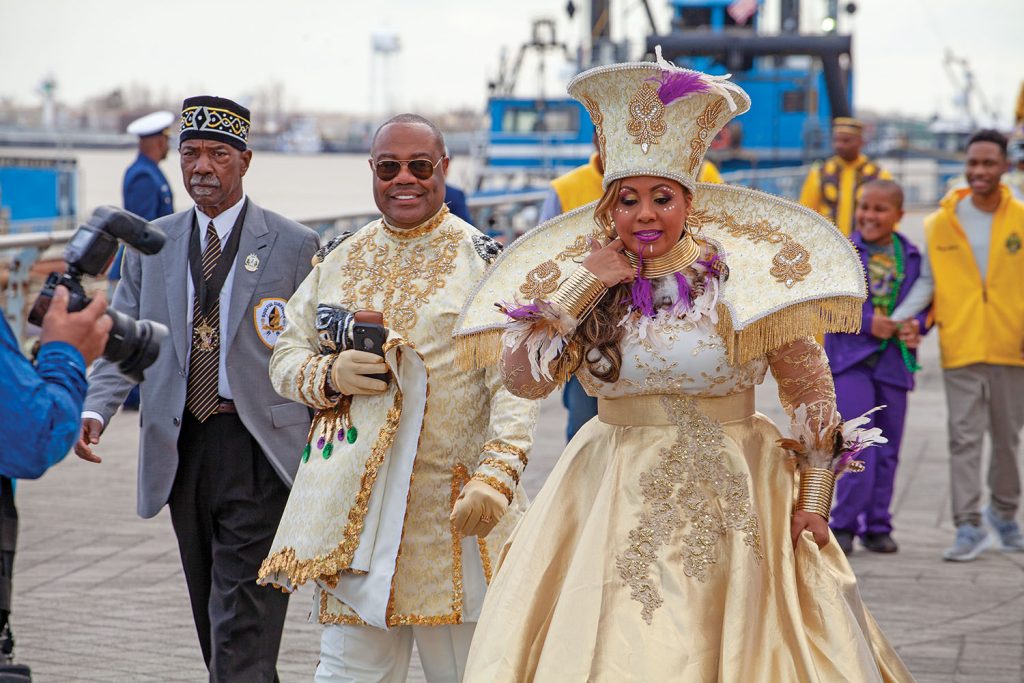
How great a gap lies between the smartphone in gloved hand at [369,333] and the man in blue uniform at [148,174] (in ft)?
22.6

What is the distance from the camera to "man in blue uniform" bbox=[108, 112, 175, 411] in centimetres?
1095

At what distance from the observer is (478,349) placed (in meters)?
4.16

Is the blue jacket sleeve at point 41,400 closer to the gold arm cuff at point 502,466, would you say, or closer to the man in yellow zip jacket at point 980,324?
the gold arm cuff at point 502,466

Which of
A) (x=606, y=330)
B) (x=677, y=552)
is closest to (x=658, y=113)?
(x=606, y=330)

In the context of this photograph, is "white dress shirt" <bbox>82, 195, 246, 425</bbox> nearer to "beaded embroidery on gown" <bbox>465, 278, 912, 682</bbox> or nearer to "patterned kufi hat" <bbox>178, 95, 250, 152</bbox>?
"patterned kufi hat" <bbox>178, 95, 250, 152</bbox>

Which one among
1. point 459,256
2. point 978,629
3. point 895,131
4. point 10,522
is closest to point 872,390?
point 978,629

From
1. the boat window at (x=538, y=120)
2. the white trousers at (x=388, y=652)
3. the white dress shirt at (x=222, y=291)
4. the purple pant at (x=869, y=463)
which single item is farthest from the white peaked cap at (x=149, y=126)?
the boat window at (x=538, y=120)

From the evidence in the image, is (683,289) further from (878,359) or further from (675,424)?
(878,359)

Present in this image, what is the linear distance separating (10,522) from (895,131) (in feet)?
210

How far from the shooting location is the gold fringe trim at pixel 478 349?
13.5ft

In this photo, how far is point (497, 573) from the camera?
162 inches

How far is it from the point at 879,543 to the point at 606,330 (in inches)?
168

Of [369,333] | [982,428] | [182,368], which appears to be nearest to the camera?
[369,333]

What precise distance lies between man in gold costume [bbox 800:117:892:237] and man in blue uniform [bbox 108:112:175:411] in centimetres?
449
